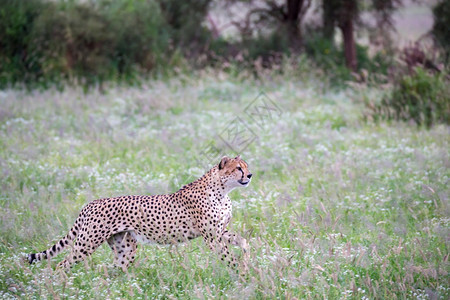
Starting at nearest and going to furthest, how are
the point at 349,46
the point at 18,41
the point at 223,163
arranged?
the point at 223,163, the point at 18,41, the point at 349,46

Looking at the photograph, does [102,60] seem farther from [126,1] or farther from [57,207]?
[57,207]

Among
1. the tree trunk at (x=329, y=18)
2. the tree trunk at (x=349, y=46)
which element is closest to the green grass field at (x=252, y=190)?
the tree trunk at (x=349, y=46)

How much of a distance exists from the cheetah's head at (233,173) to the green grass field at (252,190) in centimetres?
38

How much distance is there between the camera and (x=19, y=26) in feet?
47.2

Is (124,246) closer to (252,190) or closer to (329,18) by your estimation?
(252,190)

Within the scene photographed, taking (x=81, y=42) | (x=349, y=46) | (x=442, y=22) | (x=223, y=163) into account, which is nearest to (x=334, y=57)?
(x=349, y=46)

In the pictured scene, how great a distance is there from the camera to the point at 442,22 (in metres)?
18.3

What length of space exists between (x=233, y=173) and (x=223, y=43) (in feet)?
50.8

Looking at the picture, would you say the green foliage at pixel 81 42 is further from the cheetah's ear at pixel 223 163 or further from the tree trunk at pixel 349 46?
the cheetah's ear at pixel 223 163

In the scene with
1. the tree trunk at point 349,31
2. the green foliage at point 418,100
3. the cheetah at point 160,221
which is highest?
the tree trunk at point 349,31

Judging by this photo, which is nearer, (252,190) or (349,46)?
(252,190)

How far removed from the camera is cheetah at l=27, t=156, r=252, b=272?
4.32m

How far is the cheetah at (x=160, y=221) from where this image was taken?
432cm

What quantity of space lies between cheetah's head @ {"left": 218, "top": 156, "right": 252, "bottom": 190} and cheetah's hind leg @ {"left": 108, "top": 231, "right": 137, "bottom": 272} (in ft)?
2.85
